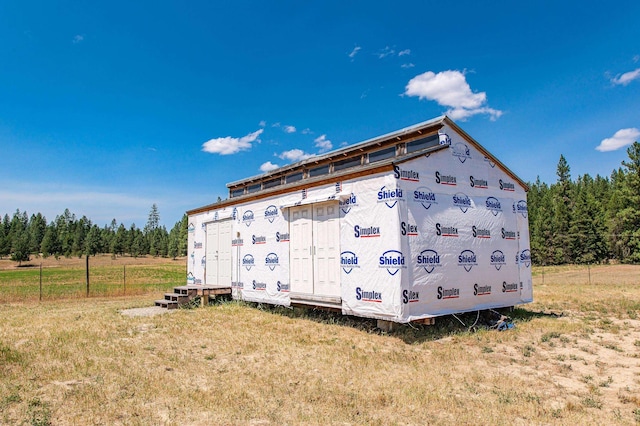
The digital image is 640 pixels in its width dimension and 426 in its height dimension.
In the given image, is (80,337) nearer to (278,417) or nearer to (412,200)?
(278,417)

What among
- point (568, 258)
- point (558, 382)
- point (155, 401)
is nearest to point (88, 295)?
point (155, 401)

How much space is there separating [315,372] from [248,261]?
8.01 meters

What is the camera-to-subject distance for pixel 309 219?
11.7m

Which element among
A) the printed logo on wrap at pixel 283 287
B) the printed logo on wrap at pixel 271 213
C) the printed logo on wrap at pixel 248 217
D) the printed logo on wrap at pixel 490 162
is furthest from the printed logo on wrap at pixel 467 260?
the printed logo on wrap at pixel 248 217

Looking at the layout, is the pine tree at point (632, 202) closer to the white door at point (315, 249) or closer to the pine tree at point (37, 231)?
the white door at point (315, 249)

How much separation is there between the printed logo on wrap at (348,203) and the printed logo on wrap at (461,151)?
2899mm

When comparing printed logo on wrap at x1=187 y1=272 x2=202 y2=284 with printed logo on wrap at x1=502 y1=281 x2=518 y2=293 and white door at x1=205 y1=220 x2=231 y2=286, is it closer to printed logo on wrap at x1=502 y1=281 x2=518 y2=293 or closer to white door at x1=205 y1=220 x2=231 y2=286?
white door at x1=205 y1=220 x2=231 y2=286

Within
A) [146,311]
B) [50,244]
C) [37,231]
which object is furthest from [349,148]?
[37,231]

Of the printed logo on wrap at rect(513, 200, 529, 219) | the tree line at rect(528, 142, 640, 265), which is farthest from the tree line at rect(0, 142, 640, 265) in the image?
the printed logo on wrap at rect(513, 200, 529, 219)

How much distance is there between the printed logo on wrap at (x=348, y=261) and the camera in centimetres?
1006

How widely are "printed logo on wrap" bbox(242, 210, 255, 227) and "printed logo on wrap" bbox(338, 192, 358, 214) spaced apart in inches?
180

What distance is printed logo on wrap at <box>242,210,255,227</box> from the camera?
14222mm

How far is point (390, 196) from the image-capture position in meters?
9.33

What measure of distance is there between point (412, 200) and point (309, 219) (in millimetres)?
3312
